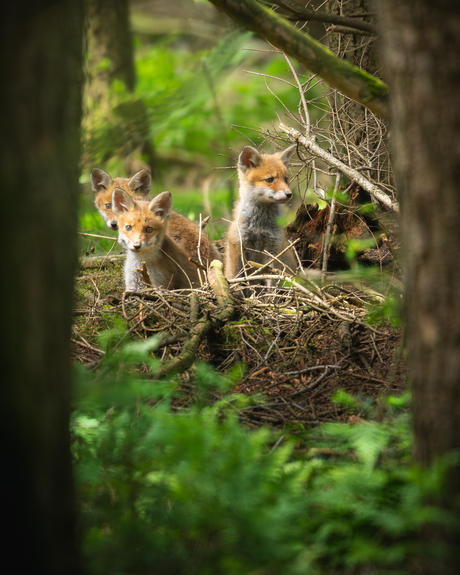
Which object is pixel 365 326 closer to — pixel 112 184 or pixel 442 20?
pixel 442 20

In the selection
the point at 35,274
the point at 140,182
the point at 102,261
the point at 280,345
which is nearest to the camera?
the point at 35,274

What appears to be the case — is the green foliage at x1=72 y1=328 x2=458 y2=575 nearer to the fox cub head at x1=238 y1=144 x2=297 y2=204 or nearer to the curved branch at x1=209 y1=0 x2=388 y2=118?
the curved branch at x1=209 y1=0 x2=388 y2=118

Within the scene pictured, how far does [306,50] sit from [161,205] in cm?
380

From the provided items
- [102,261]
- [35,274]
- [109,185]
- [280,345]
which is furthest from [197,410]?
[109,185]

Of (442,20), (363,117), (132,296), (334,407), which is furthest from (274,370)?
(363,117)

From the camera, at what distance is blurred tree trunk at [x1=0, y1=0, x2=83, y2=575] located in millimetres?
1396

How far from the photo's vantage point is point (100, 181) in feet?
25.4

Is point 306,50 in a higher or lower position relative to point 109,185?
higher

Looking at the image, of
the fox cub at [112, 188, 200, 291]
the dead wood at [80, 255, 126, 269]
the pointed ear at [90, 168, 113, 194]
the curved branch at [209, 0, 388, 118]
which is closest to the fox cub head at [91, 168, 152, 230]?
the pointed ear at [90, 168, 113, 194]

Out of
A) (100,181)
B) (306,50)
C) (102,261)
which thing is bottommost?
(102,261)

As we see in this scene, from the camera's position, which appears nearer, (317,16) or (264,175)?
(317,16)

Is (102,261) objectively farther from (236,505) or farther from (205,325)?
(236,505)

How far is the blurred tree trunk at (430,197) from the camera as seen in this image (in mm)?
1604

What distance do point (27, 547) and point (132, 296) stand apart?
10.4ft
